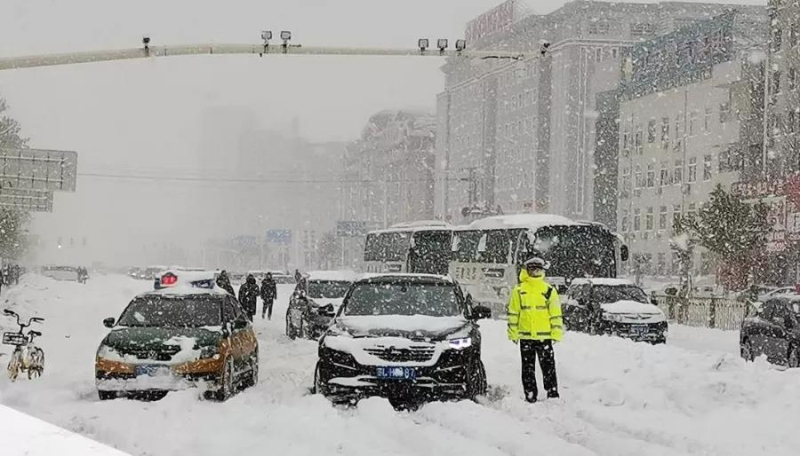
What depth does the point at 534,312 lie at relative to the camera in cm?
1380

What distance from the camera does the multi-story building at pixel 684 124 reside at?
2749 inches

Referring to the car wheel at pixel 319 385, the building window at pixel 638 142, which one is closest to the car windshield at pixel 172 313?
the car wheel at pixel 319 385

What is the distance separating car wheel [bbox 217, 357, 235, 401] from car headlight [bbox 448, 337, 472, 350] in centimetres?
289

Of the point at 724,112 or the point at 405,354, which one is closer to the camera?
the point at 405,354

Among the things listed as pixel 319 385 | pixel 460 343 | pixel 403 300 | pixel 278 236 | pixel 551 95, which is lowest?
pixel 319 385

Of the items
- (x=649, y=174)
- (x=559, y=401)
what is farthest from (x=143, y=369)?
(x=649, y=174)

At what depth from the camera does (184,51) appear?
20688mm

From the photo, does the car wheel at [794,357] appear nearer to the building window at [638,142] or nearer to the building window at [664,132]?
the building window at [664,132]

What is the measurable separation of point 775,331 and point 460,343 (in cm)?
961

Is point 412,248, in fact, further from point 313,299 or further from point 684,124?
point 684,124

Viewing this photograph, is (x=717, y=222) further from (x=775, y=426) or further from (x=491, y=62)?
(x=491, y=62)

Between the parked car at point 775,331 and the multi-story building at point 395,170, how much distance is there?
395 ft

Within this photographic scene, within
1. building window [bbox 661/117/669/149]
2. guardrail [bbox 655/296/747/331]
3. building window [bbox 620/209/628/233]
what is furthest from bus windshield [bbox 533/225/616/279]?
building window [bbox 620/209/628/233]

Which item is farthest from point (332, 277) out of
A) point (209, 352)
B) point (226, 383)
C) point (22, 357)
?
point (209, 352)
